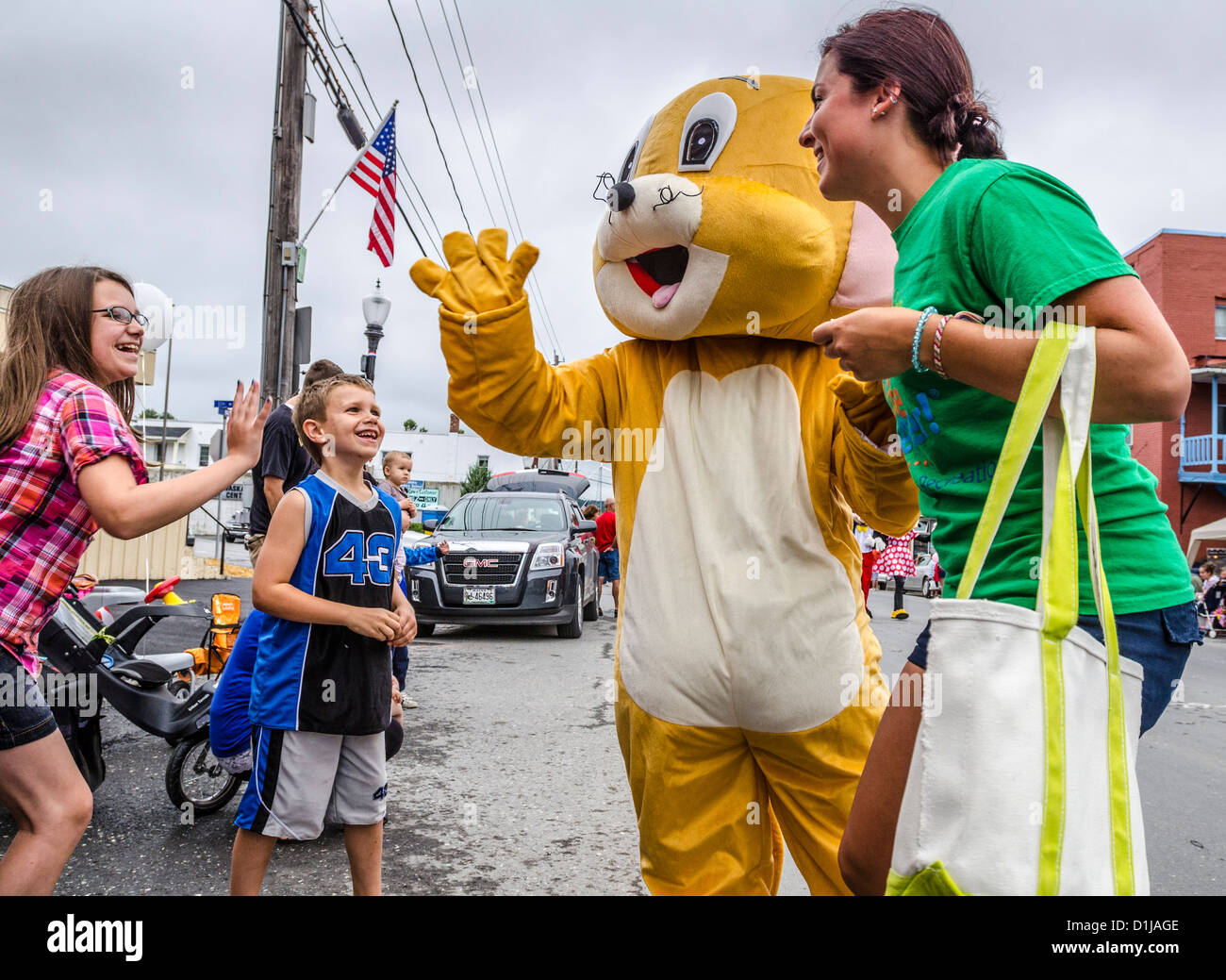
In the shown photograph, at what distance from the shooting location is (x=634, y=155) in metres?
2.63

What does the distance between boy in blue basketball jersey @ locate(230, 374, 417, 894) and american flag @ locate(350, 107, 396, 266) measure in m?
7.27

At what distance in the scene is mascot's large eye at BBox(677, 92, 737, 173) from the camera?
244 centimetres

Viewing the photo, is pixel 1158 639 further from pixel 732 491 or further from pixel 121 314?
pixel 121 314

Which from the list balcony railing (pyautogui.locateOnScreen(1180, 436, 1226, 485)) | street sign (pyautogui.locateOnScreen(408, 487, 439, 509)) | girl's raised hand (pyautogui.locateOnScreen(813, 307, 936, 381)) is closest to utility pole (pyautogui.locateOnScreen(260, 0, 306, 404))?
girl's raised hand (pyautogui.locateOnScreen(813, 307, 936, 381))

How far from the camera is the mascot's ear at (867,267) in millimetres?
2328

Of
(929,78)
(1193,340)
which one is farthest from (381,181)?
(1193,340)

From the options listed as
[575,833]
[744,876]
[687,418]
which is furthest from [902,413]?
[575,833]

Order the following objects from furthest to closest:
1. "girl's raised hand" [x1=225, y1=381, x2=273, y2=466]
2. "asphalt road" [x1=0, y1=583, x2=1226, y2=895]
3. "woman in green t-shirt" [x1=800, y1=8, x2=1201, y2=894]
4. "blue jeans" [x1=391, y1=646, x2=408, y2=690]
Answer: "blue jeans" [x1=391, y1=646, x2=408, y2=690], "asphalt road" [x1=0, y1=583, x2=1226, y2=895], "girl's raised hand" [x1=225, y1=381, x2=273, y2=466], "woman in green t-shirt" [x1=800, y1=8, x2=1201, y2=894]

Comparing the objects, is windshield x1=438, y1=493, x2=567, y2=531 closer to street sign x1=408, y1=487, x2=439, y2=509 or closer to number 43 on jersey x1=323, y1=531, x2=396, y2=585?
number 43 on jersey x1=323, y1=531, x2=396, y2=585

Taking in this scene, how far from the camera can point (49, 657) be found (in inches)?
145

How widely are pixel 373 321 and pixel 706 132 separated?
9.68 meters

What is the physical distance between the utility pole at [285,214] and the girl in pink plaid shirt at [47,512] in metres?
7.11
